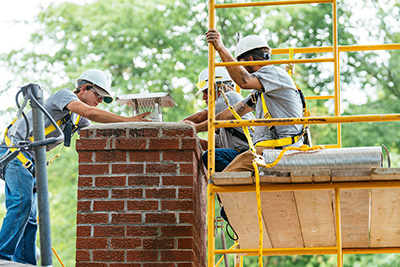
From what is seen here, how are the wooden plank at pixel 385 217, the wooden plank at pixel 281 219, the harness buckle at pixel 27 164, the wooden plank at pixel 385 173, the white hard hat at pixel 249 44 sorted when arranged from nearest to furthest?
the wooden plank at pixel 385 173
the wooden plank at pixel 385 217
the wooden plank at pixel 281 219
the white hard hat at pixel 249 44
the harness buckle at pixel 27 164

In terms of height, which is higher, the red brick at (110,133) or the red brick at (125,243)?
the red brick at (110,133)

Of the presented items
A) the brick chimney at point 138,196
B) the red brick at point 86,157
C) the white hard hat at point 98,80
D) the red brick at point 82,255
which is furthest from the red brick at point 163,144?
the white hard hat at point 98,80

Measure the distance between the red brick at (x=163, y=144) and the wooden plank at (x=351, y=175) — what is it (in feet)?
4.78

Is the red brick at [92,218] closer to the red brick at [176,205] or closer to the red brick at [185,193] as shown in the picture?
the red brick at [176,205]

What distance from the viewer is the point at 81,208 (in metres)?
5.40

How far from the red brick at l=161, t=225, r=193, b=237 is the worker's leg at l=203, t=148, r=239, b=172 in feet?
2.52

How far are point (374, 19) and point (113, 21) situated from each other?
23.0ft

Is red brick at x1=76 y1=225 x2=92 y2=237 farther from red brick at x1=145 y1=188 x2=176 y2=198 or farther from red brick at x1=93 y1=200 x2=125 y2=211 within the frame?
red brick at x1=145 y1=188 x2=176 y2=198

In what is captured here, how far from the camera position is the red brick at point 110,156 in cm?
549

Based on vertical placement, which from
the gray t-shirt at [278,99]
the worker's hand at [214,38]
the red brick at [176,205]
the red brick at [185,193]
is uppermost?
the worker's hand at [214,38]

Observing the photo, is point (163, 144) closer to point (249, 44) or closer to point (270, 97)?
point (270, 97)

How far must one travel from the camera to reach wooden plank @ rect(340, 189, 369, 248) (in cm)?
486

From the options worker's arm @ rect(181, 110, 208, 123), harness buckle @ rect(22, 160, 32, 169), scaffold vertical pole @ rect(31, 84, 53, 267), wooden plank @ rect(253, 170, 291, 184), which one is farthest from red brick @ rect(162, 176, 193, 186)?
scaffold vertical pole @ rect(31, 84, 53, 267)

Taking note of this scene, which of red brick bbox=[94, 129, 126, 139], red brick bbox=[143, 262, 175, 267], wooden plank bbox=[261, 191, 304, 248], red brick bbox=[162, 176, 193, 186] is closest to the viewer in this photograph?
wooden plank bbox=[261, 191, 304, 248]
